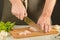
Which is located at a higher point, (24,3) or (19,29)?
(24,3)

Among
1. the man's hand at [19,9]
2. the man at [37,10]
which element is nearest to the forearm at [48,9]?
the man at [37,10]

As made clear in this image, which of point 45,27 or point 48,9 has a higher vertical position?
point 48,9

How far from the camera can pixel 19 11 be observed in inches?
56.2

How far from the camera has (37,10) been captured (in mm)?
1681

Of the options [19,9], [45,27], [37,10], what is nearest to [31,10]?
[37,10]

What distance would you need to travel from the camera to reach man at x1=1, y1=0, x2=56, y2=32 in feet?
4.53

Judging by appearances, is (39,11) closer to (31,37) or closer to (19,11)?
(19,11)

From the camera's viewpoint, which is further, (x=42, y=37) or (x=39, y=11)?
(x=39, y=11)

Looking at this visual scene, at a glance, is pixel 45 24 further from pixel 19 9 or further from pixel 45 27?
pixel 19 9

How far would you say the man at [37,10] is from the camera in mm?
1382

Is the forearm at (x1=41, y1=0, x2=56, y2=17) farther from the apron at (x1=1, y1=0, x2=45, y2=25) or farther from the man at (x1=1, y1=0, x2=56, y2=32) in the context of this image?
the apron at (x1=1, y1=0, x2=45, y2=25)

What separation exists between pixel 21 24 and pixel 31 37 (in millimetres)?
332

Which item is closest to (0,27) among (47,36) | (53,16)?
(47,36)

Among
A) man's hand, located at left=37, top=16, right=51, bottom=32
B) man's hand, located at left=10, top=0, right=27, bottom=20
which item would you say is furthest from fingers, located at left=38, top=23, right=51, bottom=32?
man's hand, located at left=10, top=0, right=27, bottom=20
